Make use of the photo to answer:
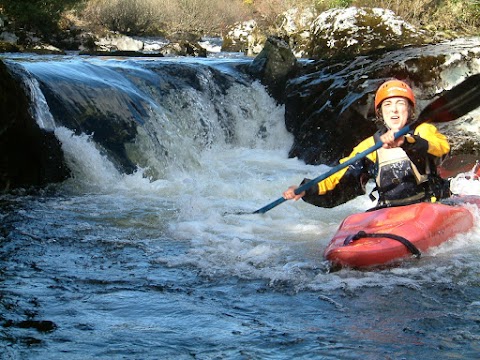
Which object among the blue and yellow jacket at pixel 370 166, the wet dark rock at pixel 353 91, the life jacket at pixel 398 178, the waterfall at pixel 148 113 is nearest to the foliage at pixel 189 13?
the wet dark rock at pixel 353 91

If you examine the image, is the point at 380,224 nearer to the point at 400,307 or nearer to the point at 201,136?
the point at 400,307

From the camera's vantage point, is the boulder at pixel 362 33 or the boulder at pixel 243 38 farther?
the boulder at pixel 243 38

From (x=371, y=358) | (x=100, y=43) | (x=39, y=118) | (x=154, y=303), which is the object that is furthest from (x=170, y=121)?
(x=100, y=43)

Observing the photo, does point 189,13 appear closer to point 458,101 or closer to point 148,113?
point 148,113

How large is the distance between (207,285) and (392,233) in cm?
123

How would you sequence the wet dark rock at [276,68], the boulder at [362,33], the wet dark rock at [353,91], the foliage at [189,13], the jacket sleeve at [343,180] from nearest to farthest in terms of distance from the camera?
the jacket sleeve at [343,180]
the wet dark rock at [353,91]
the wet dark rock at [276,68]
the boulder at [362,33]
the foliage at [189,13]

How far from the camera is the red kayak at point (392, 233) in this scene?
3.79 metres

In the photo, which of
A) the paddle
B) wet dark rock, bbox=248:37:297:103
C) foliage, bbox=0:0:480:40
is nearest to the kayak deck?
the paddle

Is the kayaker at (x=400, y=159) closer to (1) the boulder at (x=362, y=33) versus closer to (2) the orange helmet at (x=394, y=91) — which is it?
(2) the orange helmet at (x=394, y=91)

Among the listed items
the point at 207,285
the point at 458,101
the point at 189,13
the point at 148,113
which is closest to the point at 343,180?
the point at 207,285

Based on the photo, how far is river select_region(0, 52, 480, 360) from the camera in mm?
2750

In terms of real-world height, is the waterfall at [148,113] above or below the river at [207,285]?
above

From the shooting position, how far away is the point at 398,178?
14.0 feet

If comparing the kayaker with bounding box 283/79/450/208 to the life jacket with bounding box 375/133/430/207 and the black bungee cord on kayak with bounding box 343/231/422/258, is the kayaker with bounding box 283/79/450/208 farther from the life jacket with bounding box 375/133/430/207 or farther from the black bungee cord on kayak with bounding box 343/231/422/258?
the black bungee cord on kayak with bounding box 343/231/422/258
